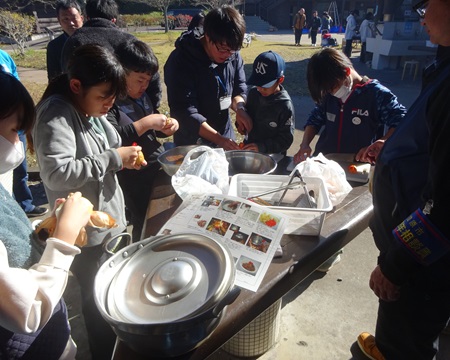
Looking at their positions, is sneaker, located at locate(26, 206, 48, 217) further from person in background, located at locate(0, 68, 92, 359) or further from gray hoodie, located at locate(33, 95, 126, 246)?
person in background, located at locate(0, 68, 92, 359)

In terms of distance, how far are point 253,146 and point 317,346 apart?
1.39 meters

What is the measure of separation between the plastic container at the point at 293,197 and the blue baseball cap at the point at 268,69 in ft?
3.52

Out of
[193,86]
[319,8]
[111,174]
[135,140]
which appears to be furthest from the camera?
[319,8]

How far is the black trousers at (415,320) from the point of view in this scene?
1353 millimetres

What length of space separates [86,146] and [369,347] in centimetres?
191

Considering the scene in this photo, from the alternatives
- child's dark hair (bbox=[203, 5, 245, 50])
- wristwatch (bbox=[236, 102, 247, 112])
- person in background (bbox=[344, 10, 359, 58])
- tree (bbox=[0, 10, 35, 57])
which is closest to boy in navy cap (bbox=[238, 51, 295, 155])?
wristwatch (bbox=[236, 102, 247, 112])

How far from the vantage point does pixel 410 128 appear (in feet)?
4.12

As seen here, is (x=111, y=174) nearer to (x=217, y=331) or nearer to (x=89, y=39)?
(x=217, y=331)

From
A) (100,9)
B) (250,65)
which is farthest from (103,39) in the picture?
(250,65)

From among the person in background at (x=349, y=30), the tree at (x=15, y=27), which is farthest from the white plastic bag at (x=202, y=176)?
the tree at (x=15, y=27)

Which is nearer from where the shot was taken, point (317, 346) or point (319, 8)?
point (317, 346)

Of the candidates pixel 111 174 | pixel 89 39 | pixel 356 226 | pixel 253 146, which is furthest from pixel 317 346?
pixel 89 39

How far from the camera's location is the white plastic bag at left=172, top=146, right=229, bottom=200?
5.09 feet

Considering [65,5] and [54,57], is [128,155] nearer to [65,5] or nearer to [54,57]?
[54,57]
